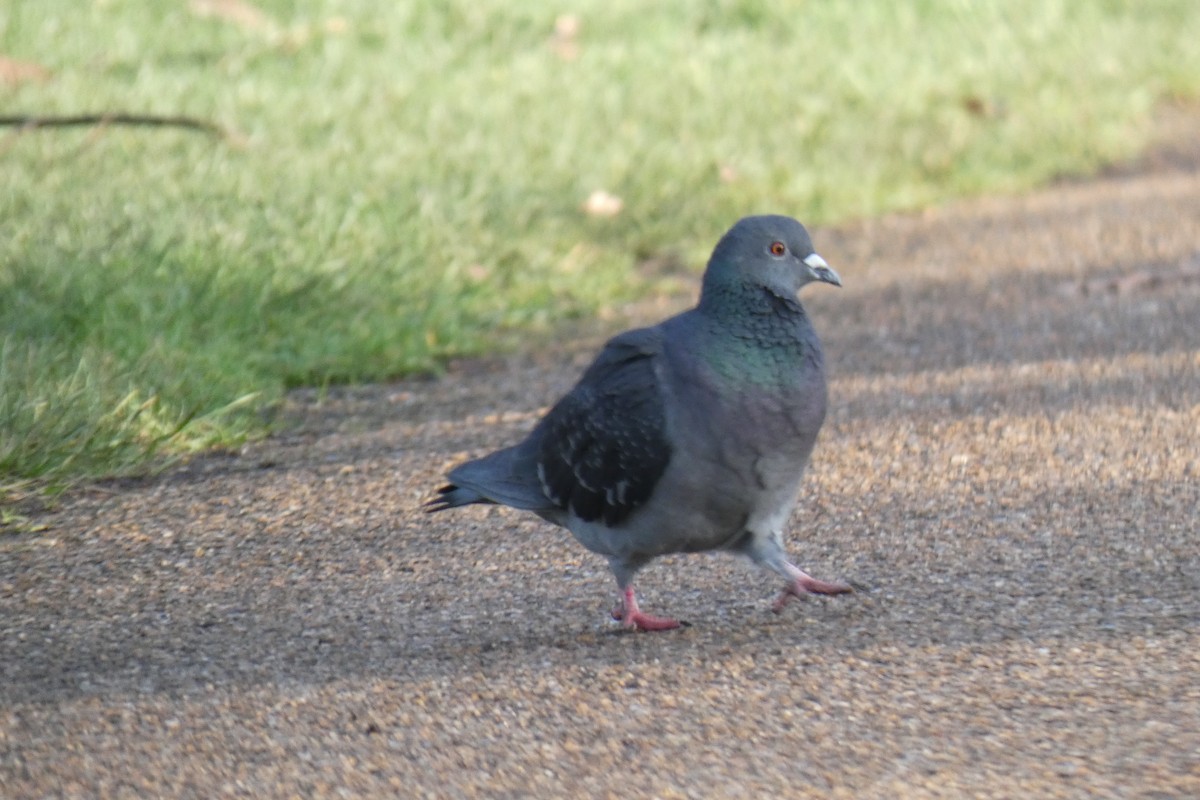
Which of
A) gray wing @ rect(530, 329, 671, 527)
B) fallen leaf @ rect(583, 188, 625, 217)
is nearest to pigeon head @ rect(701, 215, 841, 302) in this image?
gray wing @ rect(530, 329, 671, 527)

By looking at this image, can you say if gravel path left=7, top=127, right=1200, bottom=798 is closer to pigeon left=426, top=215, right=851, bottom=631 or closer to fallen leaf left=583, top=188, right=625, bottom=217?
pigeon left=426, top=215, right=851, bottom=631

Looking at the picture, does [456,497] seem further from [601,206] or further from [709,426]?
[601,206]

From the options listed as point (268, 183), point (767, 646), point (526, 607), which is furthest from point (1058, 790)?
point (268, 183)

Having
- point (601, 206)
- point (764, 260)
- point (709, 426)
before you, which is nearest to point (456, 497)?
point (709, 426)

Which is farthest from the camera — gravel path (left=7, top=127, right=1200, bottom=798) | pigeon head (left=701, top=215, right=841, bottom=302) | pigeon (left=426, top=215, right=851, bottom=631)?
pigeon head (left=701, top=215, right=841, bottom=302)

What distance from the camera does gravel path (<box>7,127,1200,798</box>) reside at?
2.86m

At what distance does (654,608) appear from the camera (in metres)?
3.80

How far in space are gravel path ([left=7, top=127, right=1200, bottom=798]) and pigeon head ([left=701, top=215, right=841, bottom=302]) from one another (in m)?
0.70

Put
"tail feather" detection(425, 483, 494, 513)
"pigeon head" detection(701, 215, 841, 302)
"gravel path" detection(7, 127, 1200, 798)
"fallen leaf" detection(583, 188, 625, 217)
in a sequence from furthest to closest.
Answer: "fallen leaf" detection(583, 188, 625, 217), "tail feather" detection(425, 483, 494, 513), "pigeon head" detection(701, 215, 841, 302), "gravel path" detection(7, 127, 1200, 798)

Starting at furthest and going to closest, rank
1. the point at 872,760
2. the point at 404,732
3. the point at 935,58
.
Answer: the point at 935,58, the point at 404,732, the point at 872,760

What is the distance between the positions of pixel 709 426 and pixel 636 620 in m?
0.47

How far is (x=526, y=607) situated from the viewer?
3752mm

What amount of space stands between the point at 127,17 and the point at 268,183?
10.2 feet

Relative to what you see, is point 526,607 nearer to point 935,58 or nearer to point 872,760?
point 872,760
